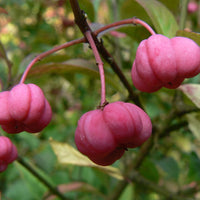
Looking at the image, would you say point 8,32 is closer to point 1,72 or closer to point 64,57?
point 1,72

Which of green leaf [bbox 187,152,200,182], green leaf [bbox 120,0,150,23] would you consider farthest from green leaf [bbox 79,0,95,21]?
green leaf [bbox 187,152,200,182]

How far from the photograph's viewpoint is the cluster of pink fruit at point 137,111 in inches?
20.7

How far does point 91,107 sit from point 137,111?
1.38 m

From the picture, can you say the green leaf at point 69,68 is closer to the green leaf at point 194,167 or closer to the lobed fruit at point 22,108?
the lobed fruit at point 22,108

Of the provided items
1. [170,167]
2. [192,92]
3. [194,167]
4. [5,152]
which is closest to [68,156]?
[5,152]

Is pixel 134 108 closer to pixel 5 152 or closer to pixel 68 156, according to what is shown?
pixel 5 152

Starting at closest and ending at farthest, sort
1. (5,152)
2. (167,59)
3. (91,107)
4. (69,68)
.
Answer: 1. (167,59)
2. (5,152)
3. (69,68)
4. (91,107)

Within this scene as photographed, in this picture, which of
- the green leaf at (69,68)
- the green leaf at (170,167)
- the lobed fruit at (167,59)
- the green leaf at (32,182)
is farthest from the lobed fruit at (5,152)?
the green leaf at (170,167)

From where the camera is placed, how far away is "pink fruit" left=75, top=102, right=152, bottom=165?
526 millimetres

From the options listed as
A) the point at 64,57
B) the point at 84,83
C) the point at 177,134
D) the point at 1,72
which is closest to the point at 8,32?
the point at 84,83

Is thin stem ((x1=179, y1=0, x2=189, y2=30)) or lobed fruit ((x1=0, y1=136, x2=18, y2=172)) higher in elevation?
thin stem ((x1=179, y1=0, x2=189, y2=30))

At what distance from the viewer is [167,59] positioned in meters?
0.53

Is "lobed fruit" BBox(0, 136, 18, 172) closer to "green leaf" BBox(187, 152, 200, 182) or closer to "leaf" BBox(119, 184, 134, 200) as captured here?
"leaf" BBox(119, 184, 134, 200)

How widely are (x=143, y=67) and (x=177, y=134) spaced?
1.20 meters
